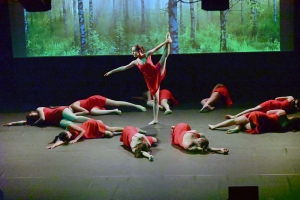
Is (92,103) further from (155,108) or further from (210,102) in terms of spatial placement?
(210,102)

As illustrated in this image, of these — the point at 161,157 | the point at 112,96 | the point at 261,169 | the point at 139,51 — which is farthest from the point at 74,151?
the point at 112,96

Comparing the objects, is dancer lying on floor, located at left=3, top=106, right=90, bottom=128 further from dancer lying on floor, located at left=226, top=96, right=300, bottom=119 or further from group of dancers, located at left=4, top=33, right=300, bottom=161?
dancer lying on floor, located at left=226, top=96, right=300, bottom=119

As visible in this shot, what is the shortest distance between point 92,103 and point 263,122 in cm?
309

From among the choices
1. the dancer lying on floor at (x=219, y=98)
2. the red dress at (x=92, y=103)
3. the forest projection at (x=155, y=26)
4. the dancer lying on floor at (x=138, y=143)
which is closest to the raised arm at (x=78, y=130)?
the dancer lying on floor at (x=138, y=143)

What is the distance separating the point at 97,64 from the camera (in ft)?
35.0

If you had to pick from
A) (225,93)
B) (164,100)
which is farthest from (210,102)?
(164,100)

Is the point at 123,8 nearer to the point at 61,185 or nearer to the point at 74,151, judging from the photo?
the point at 74,151

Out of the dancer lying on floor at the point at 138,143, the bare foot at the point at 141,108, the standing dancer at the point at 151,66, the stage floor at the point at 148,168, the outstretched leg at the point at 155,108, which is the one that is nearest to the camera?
the stage floor at the point at 148,168

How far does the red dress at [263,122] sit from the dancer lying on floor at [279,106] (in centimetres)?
68

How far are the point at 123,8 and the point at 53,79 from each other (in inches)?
82.4

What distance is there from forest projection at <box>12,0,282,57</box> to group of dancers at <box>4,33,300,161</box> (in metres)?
1.65

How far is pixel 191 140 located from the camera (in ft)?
20.9

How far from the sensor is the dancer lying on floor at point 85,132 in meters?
6.92

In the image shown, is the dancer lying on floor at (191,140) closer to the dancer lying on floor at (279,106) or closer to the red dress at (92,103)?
the dancer lying on floor at (279,106)
